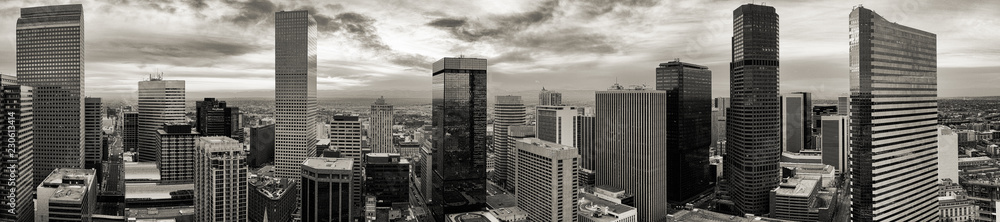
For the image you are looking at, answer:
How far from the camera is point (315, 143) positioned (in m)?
47.2

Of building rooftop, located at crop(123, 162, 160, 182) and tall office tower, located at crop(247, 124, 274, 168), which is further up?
tall office tower, located at crop(247, 124, 274, 168)

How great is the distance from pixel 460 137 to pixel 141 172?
894 inches

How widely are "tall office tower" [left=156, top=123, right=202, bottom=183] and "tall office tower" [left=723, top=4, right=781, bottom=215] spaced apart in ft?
120

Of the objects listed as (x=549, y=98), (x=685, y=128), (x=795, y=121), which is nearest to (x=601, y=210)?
(x=685, y=128)

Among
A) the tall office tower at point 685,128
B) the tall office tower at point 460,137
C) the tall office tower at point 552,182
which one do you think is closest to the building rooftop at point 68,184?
the tall office tower at point 460,137

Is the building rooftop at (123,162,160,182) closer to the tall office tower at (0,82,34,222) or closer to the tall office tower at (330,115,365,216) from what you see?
the tall office tower at (0,82,34,222)

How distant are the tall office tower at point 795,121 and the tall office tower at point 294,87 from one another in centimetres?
3834

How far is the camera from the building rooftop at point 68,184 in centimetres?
2838

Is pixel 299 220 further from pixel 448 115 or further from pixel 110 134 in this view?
pixel 110 134

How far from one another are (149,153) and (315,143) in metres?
13.6

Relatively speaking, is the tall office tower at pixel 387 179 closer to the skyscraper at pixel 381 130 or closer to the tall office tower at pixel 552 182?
the skyscraper at pixel 381 130

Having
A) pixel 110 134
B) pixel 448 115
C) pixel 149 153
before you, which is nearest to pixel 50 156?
pixel 149 153

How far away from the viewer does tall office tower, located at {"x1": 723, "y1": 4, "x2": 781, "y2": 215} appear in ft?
129

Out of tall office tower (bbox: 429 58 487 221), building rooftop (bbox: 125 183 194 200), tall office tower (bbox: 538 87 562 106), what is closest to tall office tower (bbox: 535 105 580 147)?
tall office tower (bbox: 538 87 562 106)
